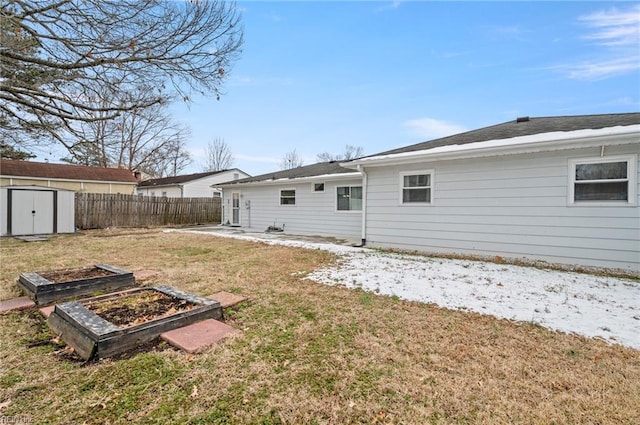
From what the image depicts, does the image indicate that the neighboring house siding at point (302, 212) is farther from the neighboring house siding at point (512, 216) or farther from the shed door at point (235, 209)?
the neighboring house siding at point (512, 216)

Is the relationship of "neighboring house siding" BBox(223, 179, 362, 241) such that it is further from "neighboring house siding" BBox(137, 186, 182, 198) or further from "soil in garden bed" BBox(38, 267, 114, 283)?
"neighboring house siding" BBox(137, 186, 182, 198)

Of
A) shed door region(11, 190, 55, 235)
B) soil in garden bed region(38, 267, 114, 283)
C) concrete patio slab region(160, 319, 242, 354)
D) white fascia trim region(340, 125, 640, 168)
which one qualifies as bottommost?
concrete patio slab region(160, 319, 242, 354)

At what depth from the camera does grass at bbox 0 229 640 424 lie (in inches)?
70.9

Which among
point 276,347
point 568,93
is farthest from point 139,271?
point 568,93

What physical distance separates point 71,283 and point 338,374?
3.80m

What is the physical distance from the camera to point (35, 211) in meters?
10.7

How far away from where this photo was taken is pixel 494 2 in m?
7.28

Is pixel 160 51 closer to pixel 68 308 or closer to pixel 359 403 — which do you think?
pixel 68 308

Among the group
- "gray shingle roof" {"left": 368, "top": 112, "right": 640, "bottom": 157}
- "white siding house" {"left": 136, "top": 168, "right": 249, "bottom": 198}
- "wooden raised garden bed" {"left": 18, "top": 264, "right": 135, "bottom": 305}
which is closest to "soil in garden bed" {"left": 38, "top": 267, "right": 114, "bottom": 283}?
"wooden raised garden bed" {"left": 18, "top": 264, "right": 135, "bottom": 305}

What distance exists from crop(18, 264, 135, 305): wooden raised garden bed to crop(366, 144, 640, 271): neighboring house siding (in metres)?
6.05

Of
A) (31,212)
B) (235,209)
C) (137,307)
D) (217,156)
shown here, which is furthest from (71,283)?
(217,156)

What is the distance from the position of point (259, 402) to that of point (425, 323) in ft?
6.35

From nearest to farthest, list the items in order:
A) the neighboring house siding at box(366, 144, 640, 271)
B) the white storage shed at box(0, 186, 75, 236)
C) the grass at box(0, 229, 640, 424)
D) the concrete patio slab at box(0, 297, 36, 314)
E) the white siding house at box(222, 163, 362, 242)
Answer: the grass at box(0, 229, 640, 424)
the concrete patio slab at box(0, 297, 36, 314)
the neighboring house siding at box(366, 144, 640, 271)
the white storage shed at box(0, 186, 75, 236)
the white siding house at box(222, 163, 362, 242)

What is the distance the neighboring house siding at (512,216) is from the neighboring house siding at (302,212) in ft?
8.24
